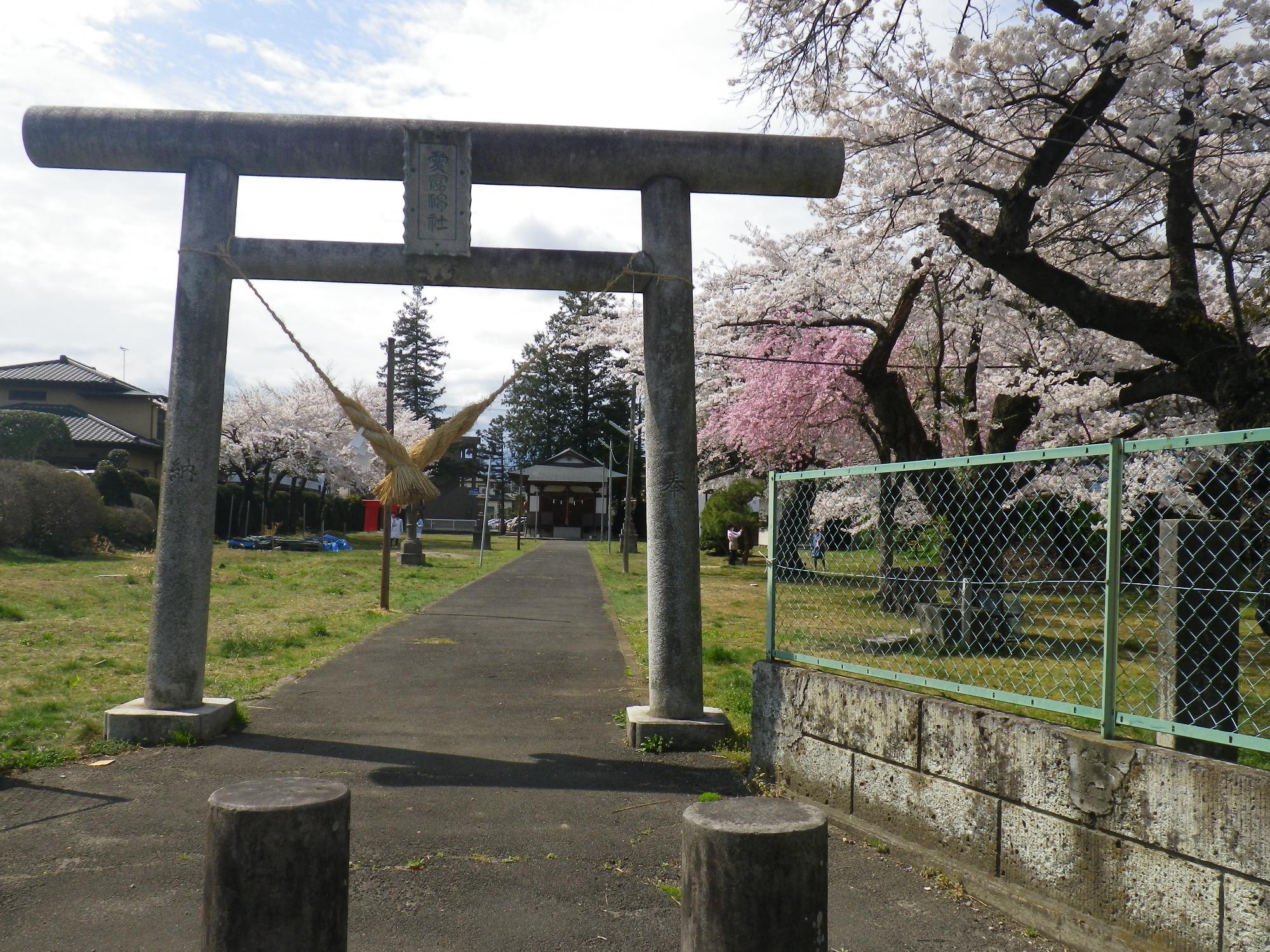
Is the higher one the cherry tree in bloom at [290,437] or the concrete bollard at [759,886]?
the cherry tree in bloom at [290,437]

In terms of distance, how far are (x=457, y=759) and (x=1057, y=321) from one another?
36.6 feet

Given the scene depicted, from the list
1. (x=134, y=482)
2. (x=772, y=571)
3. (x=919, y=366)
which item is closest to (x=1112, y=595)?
(x=772, y=571)

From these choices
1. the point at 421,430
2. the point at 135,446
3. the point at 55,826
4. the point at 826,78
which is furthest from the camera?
the point at 421,430

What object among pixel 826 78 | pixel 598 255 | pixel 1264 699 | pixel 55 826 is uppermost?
pixel 826 78

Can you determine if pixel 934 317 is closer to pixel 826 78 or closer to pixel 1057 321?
pixel 1057 321

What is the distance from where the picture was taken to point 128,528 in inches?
1023

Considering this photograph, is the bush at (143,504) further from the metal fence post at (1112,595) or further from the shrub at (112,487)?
the metal fence post at (1112,595)

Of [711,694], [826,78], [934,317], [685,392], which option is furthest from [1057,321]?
[685,392]

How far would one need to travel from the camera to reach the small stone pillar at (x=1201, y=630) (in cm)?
355

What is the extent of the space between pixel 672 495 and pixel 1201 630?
11.2 ft

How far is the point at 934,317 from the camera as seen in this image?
15.7 m

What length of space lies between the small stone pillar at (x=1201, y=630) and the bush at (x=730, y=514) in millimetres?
27426

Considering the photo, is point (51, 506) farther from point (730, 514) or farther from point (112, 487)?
point (730, 514)

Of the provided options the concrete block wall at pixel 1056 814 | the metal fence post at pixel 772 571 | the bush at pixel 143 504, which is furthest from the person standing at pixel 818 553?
the bush at pixel 143 504
